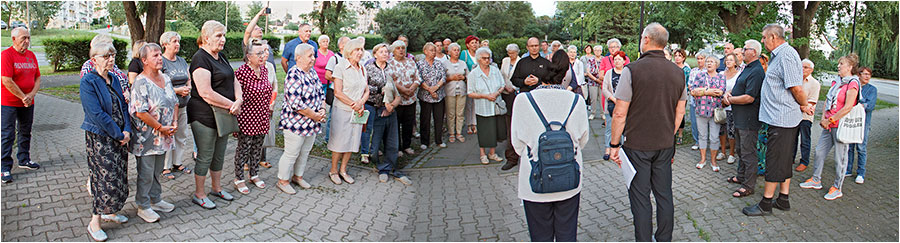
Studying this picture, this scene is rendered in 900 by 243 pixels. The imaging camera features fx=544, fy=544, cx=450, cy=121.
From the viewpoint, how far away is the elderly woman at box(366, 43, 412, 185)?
21.0 ft

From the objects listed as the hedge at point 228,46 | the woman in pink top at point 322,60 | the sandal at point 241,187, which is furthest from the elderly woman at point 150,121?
the hedge at point 228,46

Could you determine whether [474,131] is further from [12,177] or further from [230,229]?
[12,177]

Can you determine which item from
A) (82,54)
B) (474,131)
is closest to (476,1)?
(82,54)

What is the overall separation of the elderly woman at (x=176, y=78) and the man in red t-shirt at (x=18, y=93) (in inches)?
57.7

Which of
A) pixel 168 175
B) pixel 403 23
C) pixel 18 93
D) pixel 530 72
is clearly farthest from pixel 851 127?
pixel 403 23

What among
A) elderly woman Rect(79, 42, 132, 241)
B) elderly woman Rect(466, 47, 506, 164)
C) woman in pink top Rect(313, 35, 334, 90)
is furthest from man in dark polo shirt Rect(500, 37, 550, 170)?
elderly woman Rect(79, 42, 132, 241)

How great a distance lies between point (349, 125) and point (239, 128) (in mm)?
1175

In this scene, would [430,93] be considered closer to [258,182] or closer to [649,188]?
[258,182]

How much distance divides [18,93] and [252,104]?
2492mm

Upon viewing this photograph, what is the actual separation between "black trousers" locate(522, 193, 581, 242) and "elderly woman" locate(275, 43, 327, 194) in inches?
109

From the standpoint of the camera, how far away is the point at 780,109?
5008 millimetres

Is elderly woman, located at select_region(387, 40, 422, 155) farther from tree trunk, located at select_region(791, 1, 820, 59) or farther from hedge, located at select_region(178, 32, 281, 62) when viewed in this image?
hedge, located at select_region(178, 32, 281, 62)

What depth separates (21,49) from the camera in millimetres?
5609

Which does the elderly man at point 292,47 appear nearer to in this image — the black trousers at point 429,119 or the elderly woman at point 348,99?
the black trousers at point 429,119
